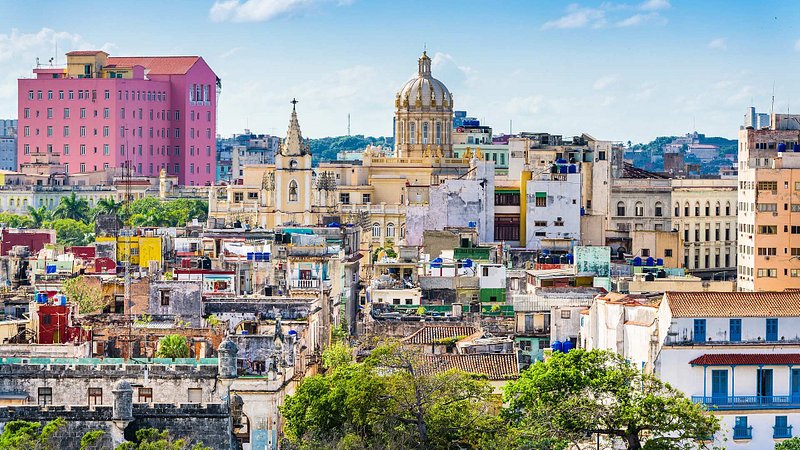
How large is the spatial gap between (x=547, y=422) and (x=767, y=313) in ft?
27.1

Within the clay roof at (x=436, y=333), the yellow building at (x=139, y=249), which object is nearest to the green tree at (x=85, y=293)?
the clay roof at (x=436, y=333)

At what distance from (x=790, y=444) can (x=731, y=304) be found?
4.70 metres

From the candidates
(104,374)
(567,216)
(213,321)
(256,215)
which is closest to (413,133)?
(256,215)

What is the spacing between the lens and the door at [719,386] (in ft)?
199

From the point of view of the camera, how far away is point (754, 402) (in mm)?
60688

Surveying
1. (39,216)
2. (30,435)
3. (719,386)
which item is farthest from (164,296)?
(39,216)

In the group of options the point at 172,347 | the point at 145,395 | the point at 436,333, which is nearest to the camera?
the point at 145,395

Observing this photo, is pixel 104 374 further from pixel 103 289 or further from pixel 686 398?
pixel 103 289

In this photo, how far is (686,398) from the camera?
2269 inches

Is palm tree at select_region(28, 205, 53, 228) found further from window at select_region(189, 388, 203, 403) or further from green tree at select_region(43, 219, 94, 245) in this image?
window at select_region(189, 388, 203, 403)

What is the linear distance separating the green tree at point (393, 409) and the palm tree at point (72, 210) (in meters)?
121

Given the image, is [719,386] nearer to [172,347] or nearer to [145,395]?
[145,395]

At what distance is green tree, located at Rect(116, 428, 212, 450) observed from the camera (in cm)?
5484

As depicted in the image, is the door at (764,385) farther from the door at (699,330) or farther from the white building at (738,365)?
the door at (699,330)
